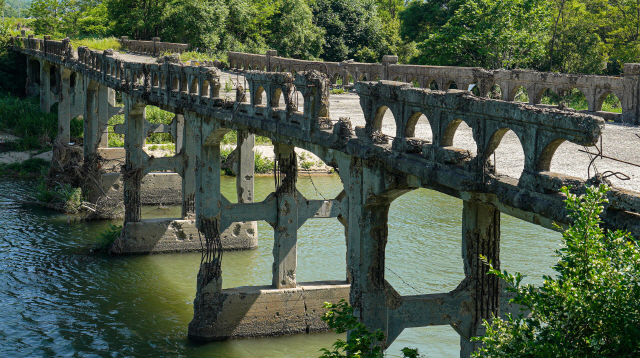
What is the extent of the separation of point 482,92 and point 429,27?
1465 inches

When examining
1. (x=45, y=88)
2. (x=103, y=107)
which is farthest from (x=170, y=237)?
(x=45, y=88)

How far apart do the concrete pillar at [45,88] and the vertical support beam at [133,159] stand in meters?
19.5

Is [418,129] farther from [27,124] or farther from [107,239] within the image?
[27,124]

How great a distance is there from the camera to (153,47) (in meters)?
41.0

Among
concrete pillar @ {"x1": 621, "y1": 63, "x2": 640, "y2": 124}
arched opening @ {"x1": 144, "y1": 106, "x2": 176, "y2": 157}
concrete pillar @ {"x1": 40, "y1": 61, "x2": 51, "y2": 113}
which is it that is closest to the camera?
concrete pillar @ {"x1": 621, "y1": 63, "x2": 640, "y2": 124}

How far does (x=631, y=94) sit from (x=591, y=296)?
26.9 feet

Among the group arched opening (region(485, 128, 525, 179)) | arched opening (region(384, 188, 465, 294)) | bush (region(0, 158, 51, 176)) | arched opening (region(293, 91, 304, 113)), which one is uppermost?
arched opening (region(293, 91, 304, 113))

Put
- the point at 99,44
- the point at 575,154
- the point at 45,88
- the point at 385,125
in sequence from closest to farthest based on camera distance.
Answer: the point at 575,154 → the point at 385,125 → the point at 45,88 → the point at 99,44

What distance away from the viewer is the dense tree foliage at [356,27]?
37562mm

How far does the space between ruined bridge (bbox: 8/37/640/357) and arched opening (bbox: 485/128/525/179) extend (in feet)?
0.10

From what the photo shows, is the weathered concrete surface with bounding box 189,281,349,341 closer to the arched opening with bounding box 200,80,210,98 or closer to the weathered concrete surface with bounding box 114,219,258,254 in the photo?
the arched opening with bounding box 200,80,210,98

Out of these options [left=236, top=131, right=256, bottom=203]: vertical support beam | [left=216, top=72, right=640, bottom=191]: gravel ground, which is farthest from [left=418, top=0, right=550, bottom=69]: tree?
[left=216, top=72, right=640, bottom=191]: gravel ground

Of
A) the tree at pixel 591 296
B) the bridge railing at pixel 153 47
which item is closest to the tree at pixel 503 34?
the bridge railing at pixel 153 47

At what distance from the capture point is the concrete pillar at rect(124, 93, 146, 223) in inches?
907
